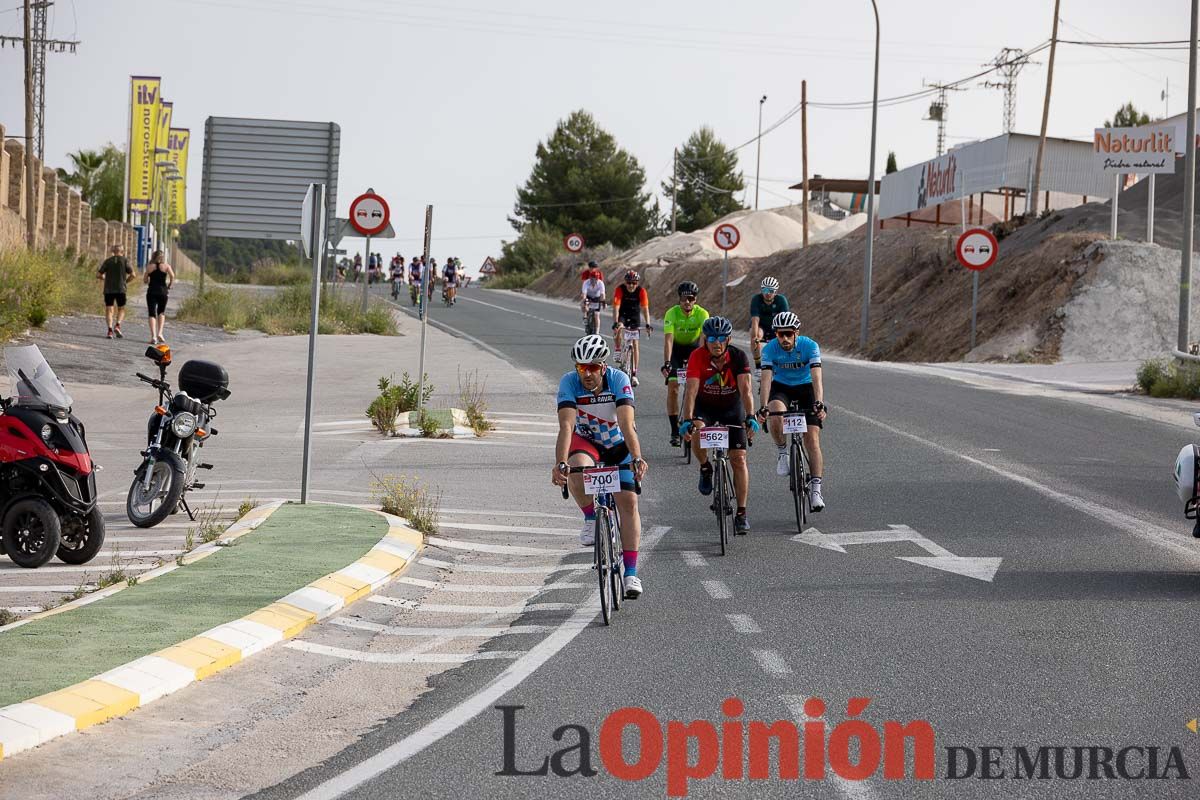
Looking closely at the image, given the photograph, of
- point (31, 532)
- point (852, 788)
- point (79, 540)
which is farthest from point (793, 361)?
point (852, 788)

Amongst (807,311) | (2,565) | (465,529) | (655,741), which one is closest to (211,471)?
(465,529)

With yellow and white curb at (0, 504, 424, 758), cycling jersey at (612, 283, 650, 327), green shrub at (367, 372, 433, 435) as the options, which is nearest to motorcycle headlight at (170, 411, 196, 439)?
yellow and white curb at (0, 504, 424, 758)

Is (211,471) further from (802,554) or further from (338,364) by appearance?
(338,364)

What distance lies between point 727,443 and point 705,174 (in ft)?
325

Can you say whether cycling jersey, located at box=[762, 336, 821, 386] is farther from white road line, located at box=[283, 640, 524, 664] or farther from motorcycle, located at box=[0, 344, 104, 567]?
motorcycle, located at box=[0, 344, 104, 567]

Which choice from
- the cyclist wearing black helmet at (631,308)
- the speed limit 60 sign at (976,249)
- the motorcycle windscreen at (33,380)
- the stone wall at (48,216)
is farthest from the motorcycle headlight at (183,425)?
the speed limit 60 sign at (976,249)

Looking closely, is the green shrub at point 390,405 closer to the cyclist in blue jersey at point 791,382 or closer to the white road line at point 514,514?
the white road line at point 514,514

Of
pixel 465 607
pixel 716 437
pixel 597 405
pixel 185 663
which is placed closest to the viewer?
pixel 185 663

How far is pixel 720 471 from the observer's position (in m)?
12.0

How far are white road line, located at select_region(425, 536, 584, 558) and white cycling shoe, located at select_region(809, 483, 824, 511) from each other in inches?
88.1

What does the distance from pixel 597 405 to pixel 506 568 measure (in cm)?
223

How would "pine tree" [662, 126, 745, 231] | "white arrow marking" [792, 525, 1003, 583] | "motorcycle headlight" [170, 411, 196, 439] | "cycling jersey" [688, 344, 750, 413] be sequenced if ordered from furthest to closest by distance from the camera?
1. "pine tree" [662, 126, 745, 231]
2. "motorcycle headlight" [170, 411, 196, 439]
3. "cycling jersey" [688, 344, 750, 413]
4. "white arrow marking" [792, 525, 1003, 583]

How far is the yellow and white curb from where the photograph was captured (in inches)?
248

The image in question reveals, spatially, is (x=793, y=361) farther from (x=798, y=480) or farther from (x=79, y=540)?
(x=79, y=540)
